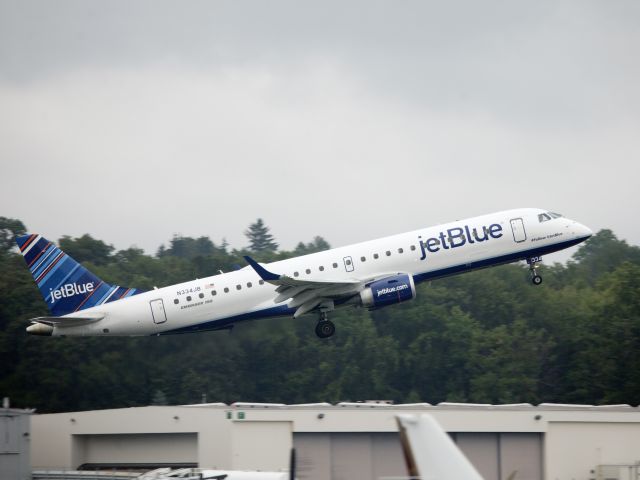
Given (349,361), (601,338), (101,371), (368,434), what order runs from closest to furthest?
(368,434) → (101,371) → (601,338) → (349,361)

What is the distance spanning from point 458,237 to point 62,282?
19.3m

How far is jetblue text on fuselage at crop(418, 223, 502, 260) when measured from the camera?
47.0 m

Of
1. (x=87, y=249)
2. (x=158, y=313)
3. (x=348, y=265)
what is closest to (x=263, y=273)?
(x=348, y=265)

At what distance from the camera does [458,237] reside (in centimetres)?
4709

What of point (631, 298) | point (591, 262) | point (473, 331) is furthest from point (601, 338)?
point (591, 262)

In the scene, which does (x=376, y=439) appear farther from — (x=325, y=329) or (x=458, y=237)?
(x=458, y=237)

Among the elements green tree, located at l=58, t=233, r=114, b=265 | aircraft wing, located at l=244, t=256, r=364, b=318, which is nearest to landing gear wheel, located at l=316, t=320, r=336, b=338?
aircraft wing, located at l=244, t=256, r=364, b=318

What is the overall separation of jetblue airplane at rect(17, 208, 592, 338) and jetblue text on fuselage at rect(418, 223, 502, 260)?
46 millimetres

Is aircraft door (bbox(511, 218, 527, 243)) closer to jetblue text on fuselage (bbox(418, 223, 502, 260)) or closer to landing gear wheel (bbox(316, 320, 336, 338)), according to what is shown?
jetblue text on fuselage (bbox(418, 223, 502, 260))

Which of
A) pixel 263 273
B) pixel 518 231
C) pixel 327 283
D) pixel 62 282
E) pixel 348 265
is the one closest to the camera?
pixel 263 273

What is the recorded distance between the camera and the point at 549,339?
83.2 metres

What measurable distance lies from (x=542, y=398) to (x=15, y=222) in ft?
252

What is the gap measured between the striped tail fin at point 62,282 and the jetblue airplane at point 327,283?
0.22 ft

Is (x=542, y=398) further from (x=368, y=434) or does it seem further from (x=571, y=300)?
(x=368, y=434)
